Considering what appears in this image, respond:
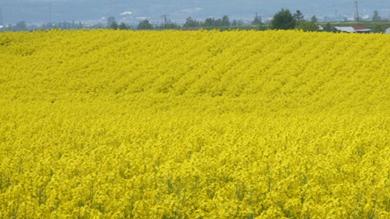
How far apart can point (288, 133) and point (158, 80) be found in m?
15.9

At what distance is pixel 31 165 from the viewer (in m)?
13.1

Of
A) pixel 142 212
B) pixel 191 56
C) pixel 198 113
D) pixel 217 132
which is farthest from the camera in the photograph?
pixel 191 56

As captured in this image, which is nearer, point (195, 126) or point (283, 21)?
point (195, 126)

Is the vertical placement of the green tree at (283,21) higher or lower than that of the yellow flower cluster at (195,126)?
higher

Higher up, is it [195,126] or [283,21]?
[283,21]

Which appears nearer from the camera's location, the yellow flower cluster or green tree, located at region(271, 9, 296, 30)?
the yellow flower cluster

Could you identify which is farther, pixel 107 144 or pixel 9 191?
pixel 107 144

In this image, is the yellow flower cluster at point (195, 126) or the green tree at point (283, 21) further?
the green tree at point (283, 21)

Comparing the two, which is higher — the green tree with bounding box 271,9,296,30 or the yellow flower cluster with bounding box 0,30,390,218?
the green tree with bounding box 271,9,296,30

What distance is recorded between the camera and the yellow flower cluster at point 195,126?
1032 cm

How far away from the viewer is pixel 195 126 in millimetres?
18266

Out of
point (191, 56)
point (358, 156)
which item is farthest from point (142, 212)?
point (191, 56)

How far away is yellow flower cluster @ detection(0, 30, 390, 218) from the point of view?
406 inches

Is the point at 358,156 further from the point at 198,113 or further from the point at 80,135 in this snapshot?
the point at 198,113
